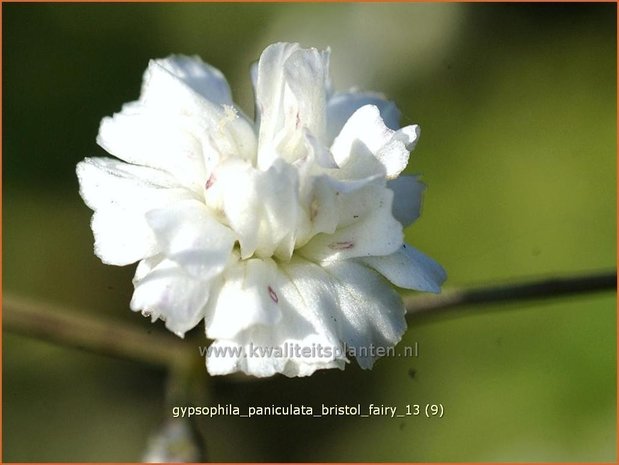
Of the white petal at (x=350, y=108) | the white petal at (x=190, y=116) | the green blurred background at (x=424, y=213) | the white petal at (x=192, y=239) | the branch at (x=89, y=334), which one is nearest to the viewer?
the white petal at (x=192, y=239)

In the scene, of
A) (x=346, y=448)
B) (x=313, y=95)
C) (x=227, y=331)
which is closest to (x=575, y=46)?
Result: (x=346, y=448)

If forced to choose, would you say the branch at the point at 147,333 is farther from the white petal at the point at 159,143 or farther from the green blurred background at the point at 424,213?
the green blurred background at the point at 424,213

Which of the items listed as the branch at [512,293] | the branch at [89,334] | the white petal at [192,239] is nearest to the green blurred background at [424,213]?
the branch at [89,334]

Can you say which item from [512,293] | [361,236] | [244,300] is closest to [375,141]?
[361,236]

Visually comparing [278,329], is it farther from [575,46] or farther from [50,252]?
[575,46]

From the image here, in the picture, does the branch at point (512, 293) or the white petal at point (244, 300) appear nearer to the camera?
the white petal at point (244, 300)
